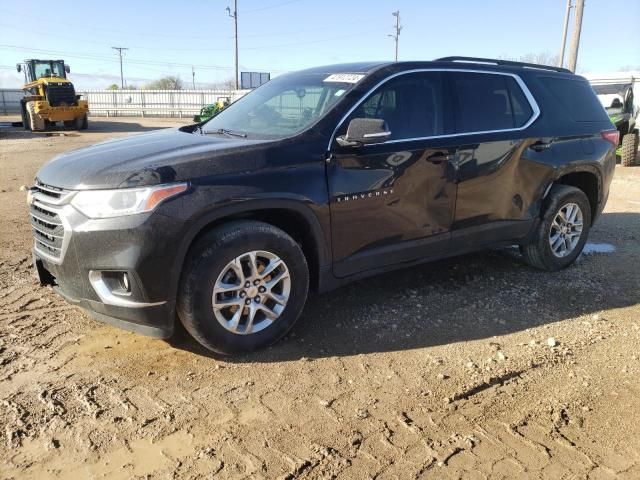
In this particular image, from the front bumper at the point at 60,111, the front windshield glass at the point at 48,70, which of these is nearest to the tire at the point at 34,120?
the front bumper at the point at 60,111

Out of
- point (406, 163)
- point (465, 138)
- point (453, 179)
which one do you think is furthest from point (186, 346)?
point (465, 138)

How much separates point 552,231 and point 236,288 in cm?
330

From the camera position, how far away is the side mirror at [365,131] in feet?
11.9

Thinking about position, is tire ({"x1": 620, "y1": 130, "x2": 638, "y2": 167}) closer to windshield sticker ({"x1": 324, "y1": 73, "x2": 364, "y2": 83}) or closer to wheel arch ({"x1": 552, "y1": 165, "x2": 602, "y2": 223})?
wheel arch ({"x1": 552, "y1": 165, "x2": 602, "y2": 223})

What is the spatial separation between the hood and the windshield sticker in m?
0.91

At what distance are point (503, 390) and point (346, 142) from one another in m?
1.85

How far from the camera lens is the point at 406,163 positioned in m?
4.00

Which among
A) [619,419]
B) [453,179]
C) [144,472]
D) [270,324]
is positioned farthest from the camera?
[453,179]

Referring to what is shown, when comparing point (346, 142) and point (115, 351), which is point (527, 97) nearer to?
point (346, 142)

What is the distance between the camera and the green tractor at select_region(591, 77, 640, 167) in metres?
13.2

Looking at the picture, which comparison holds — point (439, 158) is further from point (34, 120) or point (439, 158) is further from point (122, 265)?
point (34, 120)

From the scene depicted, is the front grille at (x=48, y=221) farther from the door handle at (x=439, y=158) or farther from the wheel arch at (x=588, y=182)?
the wheel arch at (x=588, y=182)

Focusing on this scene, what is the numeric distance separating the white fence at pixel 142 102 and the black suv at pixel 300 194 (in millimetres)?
42971

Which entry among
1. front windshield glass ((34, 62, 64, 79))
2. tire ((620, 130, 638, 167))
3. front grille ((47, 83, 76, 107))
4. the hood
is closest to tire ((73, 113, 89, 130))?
front grille ((47, 83, 76, 107))
